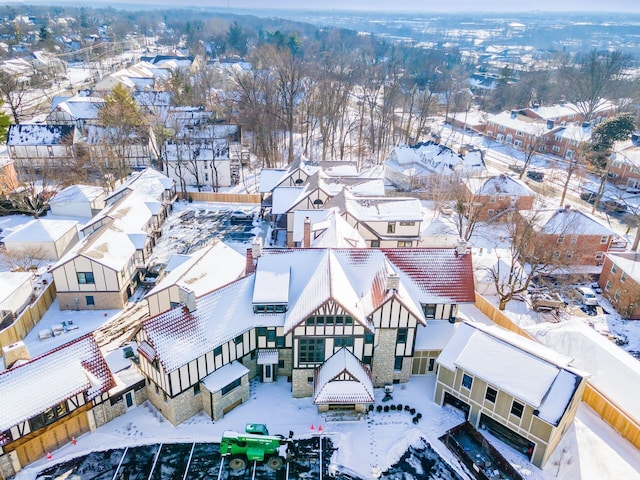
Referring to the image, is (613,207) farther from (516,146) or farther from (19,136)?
Result: (19,136)

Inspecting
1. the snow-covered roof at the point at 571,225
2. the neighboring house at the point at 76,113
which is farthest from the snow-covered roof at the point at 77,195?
the snow-covered roof at the point at 571,225

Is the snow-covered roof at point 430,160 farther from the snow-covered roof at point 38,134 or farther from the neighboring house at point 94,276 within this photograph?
the snow-covered roof at point 38,134

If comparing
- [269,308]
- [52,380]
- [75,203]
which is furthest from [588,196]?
[52,380]

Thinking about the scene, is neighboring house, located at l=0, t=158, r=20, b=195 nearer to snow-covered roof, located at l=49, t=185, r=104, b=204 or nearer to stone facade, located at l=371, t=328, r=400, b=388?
snow-covered roof, located at l=49, t=185, r=104, b=204

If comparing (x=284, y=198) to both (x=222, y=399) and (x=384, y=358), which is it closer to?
(x=384, y=358)

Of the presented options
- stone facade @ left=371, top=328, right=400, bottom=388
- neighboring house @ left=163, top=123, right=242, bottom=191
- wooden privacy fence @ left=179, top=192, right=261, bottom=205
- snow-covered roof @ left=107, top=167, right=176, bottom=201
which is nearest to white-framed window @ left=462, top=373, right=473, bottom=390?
stone facade @ left=371, top=328, right=400, bottom=388

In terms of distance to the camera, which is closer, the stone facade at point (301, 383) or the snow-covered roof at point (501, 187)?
the stone facade at point (301, 383)

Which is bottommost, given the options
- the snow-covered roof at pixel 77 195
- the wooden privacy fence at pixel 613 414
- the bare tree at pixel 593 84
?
the wooden privacy fence at pixel 613 414
